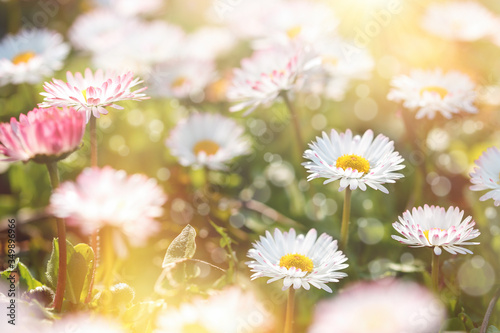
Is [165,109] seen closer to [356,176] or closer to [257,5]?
[257,5]

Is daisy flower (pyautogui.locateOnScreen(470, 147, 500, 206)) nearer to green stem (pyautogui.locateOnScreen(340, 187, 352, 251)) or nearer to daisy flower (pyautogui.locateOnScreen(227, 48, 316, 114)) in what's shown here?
green stem (pyautogui.locateOnScreen(340, 187, 352, 251))

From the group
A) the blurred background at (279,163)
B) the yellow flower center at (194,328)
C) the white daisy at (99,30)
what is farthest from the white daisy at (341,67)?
the yellow flower center at (194,328)

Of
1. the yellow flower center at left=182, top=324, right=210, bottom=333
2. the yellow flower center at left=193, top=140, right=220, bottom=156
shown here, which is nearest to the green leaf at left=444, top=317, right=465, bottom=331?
the yellow flower center at left=182, top=324, right=210, bottom=333

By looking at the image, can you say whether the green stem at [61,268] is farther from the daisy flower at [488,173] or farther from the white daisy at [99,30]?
the white daisy at [99,30]

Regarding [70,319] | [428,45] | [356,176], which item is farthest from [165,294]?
[428,45]

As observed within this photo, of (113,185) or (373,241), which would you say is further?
(373,241)

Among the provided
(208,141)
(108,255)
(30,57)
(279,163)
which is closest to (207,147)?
(208,141)

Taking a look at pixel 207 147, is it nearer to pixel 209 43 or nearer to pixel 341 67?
pixel 341 67
